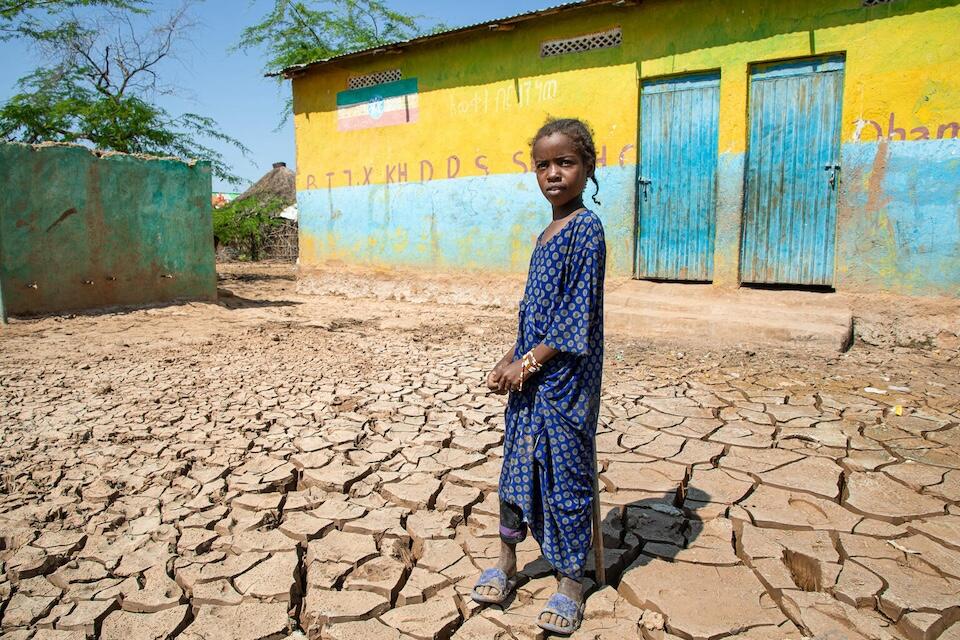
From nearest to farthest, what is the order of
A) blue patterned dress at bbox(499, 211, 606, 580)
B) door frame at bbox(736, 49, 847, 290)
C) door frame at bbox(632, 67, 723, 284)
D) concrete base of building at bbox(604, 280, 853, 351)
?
blue patterned dress at bbox(499, 211, 606, 580)
concrete base of building at bbox(604, 280, 853, 351)
door frame at bbox(736, 49, 847, 290)
door frame at bbox(632, 67, 723, 284)

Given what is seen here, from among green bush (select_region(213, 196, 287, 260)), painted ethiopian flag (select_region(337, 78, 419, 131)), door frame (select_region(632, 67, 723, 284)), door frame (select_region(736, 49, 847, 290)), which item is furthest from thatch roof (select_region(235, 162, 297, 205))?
door frame (select_region(736, 49, 847, 290))

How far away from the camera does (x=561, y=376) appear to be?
1.68 meters

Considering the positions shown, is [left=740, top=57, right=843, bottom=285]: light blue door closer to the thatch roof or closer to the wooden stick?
the wooden stick

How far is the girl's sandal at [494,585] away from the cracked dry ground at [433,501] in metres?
0.04

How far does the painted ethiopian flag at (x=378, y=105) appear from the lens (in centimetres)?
790

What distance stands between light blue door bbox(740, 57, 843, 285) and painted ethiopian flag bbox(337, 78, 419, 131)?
13.6 ft

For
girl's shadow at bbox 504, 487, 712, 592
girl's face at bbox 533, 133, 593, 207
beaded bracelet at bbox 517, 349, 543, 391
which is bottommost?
girl's shadow at bbox 504, 487, 712, 592

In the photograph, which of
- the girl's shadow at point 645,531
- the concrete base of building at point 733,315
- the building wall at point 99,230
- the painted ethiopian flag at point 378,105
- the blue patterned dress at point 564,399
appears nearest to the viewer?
the blue patterned dress at point 564,399

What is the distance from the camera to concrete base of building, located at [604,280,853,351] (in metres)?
4.89

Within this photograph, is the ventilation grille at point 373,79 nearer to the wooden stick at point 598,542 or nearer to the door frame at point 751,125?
the door frame at point 751,125

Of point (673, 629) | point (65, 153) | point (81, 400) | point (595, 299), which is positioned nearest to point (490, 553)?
point (673, 629)

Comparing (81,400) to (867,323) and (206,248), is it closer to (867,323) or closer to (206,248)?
(206,248)

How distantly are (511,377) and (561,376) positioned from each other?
0.14m

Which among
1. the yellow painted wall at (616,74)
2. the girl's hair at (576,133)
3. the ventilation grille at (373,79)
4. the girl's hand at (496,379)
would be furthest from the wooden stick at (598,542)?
the ventilation grille at (373,79)
